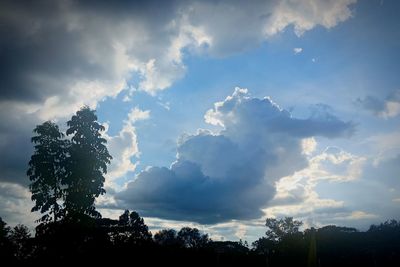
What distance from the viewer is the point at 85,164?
34031 mm

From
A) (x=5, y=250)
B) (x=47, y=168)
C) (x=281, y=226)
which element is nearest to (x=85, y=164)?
(x=47, y=168)

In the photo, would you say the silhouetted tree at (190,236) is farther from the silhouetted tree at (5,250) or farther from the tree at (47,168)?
the tree at (47,168)

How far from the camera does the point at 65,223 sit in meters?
32.0

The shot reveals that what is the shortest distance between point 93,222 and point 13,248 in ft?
80.7

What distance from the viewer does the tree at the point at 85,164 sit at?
3356 cm

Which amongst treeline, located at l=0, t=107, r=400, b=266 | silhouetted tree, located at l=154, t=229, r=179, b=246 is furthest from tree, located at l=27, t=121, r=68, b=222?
silhouetted tree, located at l=154, t=229, r=179, b=246

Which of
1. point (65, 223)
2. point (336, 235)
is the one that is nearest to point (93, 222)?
point (65, 223)

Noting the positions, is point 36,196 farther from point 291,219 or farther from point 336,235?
point 291,219

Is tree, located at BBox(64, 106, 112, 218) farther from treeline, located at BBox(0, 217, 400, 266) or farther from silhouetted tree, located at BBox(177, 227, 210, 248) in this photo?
silhouetted tree, located at BBox(177, 227, 210, 248)

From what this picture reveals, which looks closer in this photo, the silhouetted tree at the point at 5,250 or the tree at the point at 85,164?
the tree at the point at 85,164

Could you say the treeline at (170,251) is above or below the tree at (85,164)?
below

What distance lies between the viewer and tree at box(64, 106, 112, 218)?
33.6 metres

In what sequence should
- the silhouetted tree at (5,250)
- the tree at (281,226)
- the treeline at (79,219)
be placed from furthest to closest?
the tree at (281,226)
the silhouetted tree at (5,250)
the treeline at (79,219)

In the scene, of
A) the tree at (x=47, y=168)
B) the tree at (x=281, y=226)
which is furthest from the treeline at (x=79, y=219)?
the tree at (x=281, y=226)
